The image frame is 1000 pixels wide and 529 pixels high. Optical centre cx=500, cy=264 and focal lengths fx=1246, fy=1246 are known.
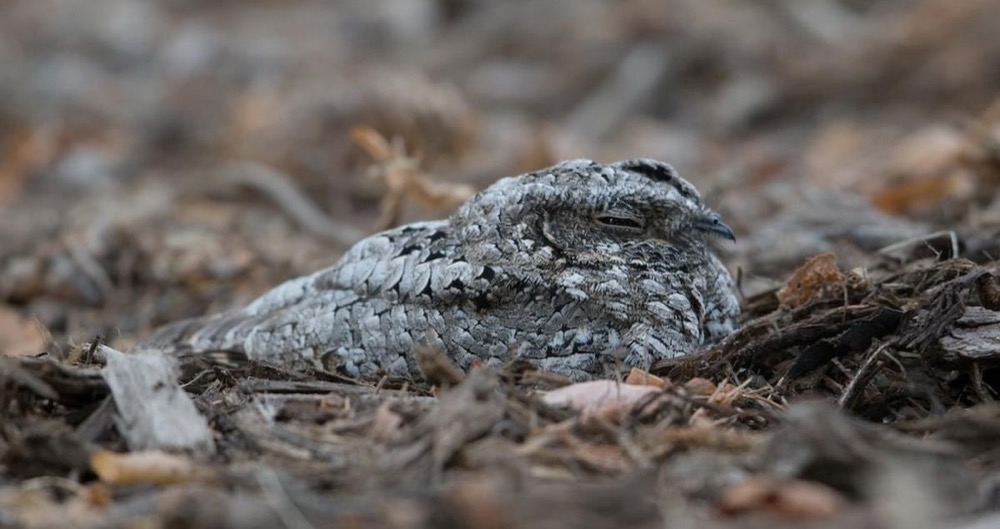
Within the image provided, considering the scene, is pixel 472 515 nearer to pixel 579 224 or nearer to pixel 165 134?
pixel 579 224

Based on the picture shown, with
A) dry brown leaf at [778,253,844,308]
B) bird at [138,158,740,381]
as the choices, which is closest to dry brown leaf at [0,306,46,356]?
bird at [138,158,740,381]

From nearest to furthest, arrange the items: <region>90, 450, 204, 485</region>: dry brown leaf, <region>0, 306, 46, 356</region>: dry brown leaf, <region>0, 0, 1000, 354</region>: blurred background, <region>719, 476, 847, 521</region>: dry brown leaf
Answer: <region>719, 476, 847, 521</region>: dry brown leaf → <region>90, 450, 204, 485</region>: dry brown leaf → <region>0, 306, 46, 356</region>: dry brown leaf → <region>0, 0, 1000, 354</region>: blurred background

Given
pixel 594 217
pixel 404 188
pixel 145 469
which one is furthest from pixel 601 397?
pixel 404 188

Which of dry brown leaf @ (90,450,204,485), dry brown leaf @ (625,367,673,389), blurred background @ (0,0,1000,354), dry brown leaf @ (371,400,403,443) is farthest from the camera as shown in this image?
blurred background @ (0,0,1000,354)

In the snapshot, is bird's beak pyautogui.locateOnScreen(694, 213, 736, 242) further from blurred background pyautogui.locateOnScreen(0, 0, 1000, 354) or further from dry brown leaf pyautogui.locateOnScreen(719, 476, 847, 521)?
dry brown leaf pyautogui.locateOnScreen(719, 476, 847, 521)

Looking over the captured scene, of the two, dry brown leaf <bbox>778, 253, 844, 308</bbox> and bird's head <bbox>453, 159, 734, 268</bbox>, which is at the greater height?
bird's head <bbox>453, 159, 734, 268</bbox>

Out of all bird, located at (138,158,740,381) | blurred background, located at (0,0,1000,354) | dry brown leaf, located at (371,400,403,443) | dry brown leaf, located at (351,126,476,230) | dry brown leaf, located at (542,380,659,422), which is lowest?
dry brown leaf, located at (371,400,403,443)

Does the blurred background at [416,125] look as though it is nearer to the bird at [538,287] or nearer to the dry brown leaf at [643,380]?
the bird at [538,287]

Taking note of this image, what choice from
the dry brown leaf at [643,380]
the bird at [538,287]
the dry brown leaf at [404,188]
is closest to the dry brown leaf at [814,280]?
the bird at [538,287]

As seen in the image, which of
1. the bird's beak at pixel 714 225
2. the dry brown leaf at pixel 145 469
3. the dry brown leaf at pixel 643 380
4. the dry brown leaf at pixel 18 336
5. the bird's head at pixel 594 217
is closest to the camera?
the dry brown leaf at pixel 145 469

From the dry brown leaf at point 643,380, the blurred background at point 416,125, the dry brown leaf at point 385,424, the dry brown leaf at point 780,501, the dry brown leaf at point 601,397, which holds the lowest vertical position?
the dry brown leaf at point 780,501
